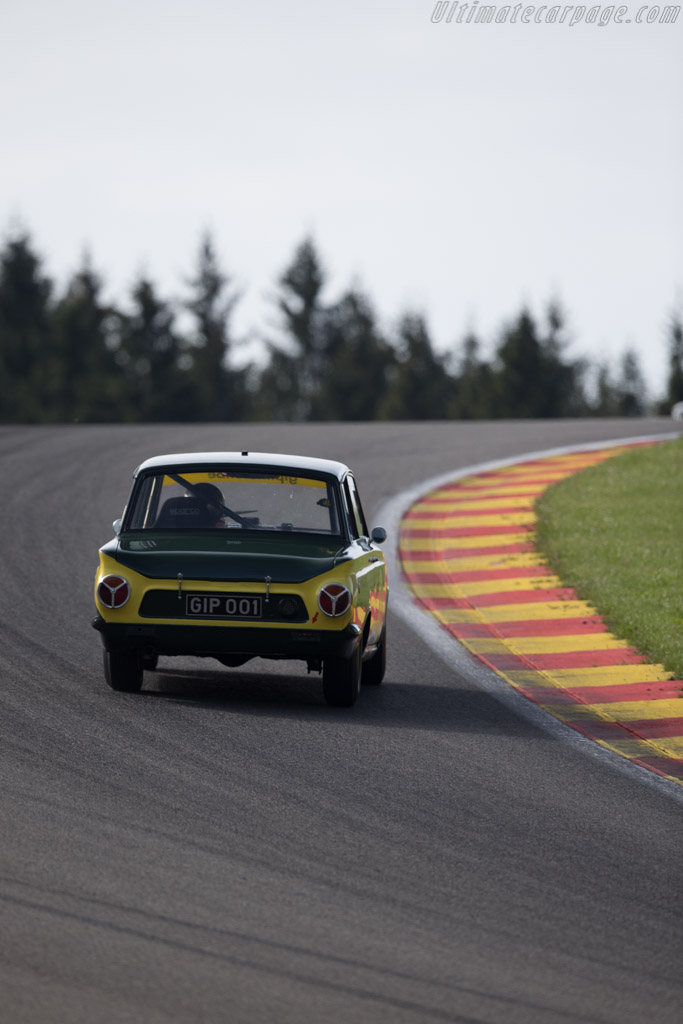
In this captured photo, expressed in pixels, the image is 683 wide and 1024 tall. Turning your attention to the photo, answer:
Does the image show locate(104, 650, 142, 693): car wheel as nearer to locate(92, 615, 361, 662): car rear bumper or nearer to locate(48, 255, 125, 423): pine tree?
locate(92, 615, 361, 662): car rear bumper

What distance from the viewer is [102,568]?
8797 millimetres

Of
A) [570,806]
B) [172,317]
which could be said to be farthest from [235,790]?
[172,317]

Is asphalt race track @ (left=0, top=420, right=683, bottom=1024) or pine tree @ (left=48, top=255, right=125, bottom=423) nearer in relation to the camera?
asphalt race track @ (left=0, top=420, right=683, bottom=1024)

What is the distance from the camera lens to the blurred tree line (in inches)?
2739

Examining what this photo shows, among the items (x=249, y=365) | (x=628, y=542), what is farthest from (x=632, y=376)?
(x=628, y=542)

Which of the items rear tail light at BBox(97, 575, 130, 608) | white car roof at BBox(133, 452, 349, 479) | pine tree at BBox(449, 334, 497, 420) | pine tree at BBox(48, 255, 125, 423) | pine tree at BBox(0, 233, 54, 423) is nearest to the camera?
rear tail light at BBox(97, 575, 130, 608)

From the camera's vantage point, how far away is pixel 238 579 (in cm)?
852

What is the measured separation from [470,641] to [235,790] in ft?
17.4

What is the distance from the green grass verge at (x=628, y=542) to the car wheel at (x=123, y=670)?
394 centimetres

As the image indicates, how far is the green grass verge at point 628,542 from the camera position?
12.0 metres

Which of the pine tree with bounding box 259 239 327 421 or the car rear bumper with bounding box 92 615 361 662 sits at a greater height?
the car rear bumper with bounding box 92 615 361 662

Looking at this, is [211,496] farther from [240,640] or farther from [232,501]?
[240,640]

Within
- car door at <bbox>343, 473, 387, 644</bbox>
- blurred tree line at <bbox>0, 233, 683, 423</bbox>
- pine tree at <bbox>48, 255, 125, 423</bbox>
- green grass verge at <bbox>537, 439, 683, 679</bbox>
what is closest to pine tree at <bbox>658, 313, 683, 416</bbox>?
blurred tree line at <bbox>0, 233, 683, 423</bbox>

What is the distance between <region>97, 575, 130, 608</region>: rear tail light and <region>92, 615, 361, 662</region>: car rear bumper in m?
0.14
